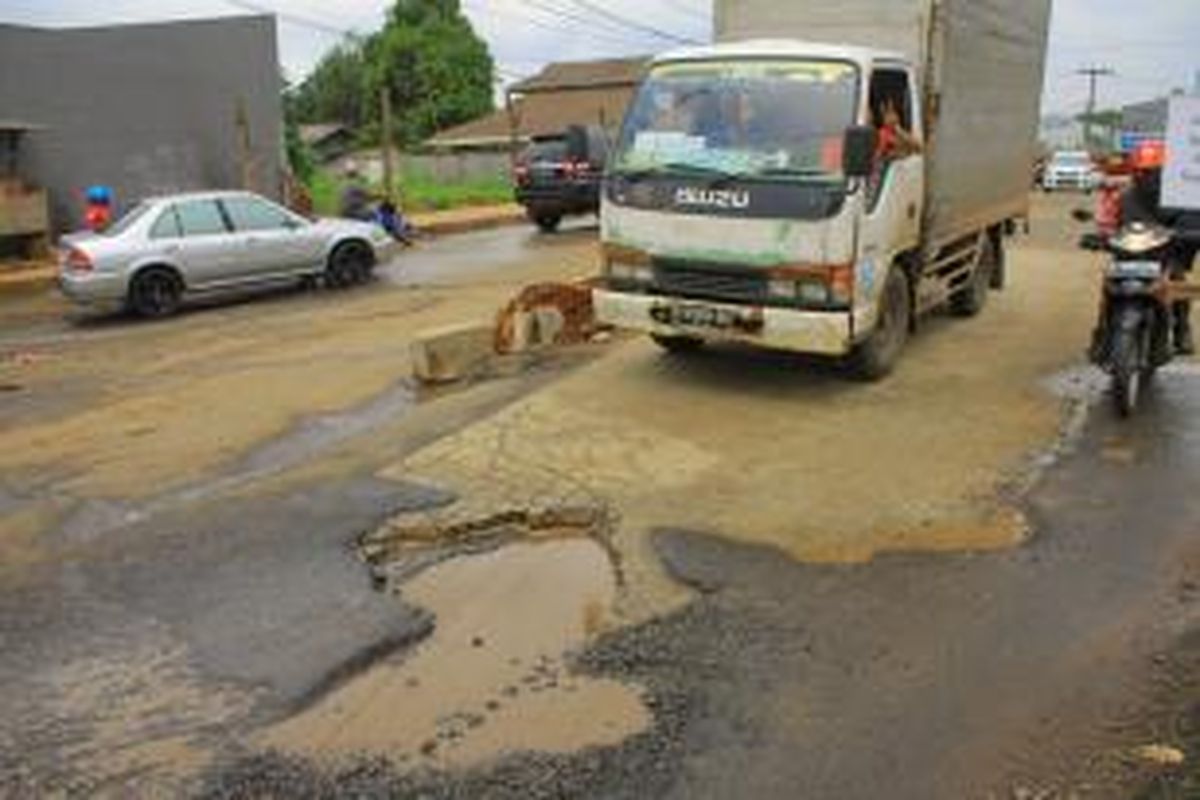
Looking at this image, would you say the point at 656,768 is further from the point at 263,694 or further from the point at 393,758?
the point at 263,694

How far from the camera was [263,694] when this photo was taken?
4941 mm

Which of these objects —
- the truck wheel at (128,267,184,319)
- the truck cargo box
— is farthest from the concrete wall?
the truck cargo box

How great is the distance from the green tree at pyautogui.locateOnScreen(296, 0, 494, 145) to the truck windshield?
60636mm

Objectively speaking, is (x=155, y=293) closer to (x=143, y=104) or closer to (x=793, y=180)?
(x=143, y=104)

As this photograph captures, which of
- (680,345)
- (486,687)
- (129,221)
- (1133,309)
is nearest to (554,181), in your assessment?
(129,221)

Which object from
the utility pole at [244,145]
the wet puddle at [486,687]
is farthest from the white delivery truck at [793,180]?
the utility pole at [244,145]

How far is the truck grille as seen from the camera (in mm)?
8914

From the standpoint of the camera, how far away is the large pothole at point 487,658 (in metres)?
4.58

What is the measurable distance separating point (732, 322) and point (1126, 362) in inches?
98.9

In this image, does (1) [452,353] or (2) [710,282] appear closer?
(2) [710,282]

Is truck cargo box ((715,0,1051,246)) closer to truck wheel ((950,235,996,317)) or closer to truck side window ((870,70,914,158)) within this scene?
truck side window ((870,70,914,158))

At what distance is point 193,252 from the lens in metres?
15.7

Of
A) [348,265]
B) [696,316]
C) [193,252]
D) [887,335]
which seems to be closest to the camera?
[696,316]

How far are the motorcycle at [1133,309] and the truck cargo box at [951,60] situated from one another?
178cm
